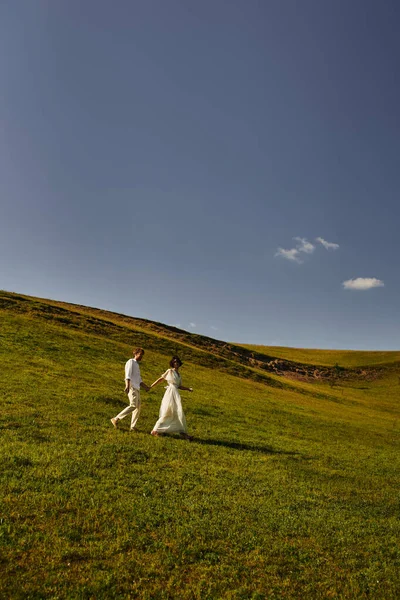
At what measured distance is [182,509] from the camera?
33.4 ft

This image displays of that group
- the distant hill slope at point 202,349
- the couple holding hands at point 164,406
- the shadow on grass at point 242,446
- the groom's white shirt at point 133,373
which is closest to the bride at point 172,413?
the couple holding hands at point 164,406

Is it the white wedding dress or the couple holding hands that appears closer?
the couple holding hands

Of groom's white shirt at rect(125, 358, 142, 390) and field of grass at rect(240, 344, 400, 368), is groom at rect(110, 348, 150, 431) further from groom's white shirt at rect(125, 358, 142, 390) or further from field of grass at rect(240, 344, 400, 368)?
field of grass at rect(240, 344, 400, 368)

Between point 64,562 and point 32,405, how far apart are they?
14458mm

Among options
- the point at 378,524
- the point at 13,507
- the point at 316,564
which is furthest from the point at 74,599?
the point at 378,524

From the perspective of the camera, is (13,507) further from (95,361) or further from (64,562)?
(95,361)

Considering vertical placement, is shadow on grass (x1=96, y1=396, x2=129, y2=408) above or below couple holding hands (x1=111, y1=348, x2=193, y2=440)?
below

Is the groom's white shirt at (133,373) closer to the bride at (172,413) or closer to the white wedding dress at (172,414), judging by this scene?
the bride at (172,413)

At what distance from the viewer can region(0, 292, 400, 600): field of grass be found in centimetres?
712

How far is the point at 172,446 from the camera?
16375mm

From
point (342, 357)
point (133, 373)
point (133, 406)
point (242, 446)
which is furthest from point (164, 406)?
point (342, 357)

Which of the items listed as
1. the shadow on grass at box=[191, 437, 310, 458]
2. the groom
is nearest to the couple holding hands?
the groom

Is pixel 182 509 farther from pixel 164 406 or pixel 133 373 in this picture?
pixel 133 373

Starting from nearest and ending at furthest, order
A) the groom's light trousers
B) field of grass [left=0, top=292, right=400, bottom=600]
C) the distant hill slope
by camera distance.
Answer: field of grass [left=0, top=292, right=400, bottom=600] < the groom's light trousers < the distant hill slope
